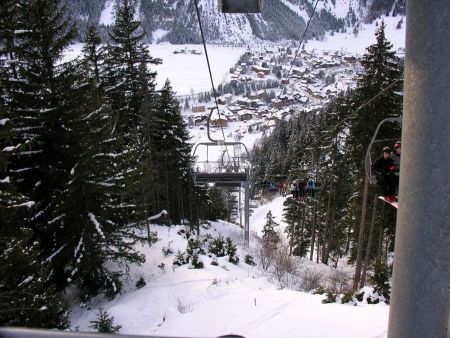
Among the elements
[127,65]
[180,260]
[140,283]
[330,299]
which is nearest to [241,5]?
[330,299]

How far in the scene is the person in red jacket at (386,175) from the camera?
9.06m

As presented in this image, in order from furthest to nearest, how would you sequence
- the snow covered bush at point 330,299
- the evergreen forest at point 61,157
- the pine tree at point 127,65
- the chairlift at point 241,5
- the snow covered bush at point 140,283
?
the pine tree at point 127,65 < the snow covered bush at point 140,283 < the evergreen forest at point 61,157 < the snow covered bush at point 330,299 < the chairlift at point 241,5

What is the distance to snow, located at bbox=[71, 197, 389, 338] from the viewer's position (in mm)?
7445

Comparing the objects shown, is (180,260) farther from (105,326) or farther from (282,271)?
(105,326)

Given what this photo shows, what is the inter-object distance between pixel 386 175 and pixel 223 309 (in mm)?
5852

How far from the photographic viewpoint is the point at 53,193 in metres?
13.4

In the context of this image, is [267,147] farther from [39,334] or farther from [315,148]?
[39,334]

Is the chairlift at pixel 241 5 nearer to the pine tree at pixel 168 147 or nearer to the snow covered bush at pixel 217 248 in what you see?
the snow covered bush at pixel 217 248

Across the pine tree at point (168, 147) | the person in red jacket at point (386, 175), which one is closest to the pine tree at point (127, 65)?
the pine tree at point (168, 147)

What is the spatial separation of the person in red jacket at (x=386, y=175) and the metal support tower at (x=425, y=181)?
8.45m

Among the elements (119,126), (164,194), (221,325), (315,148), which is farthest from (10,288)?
(315,148)

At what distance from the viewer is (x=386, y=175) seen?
30.0 feet

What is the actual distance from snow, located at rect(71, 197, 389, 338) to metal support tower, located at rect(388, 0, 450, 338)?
19.3ft

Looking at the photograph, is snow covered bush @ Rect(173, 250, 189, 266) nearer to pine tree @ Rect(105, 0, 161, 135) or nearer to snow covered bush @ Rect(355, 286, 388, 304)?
snow covered bush @ Rect(355, 286, 388, 304)
